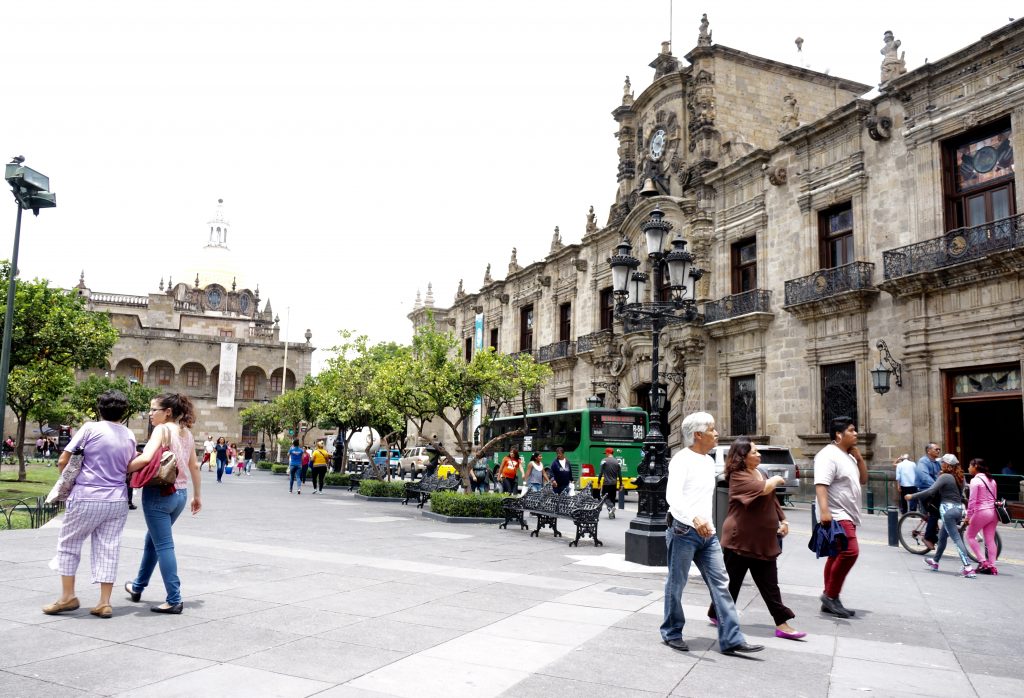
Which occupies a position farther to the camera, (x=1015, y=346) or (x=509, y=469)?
(x=509, y=469)

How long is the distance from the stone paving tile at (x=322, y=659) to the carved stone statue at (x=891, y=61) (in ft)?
64.4

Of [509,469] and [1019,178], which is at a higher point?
[1019,178]

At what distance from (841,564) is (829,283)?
15.0 m

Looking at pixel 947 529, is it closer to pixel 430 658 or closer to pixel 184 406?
pixel 430 658

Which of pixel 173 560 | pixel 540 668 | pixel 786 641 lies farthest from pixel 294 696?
pixel 786 641

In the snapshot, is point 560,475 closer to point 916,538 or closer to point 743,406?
point 916,538

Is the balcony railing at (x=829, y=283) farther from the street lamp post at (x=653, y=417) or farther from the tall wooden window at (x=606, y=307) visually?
the tall wooden window at (x=606, y=307)

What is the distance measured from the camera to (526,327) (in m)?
38.3

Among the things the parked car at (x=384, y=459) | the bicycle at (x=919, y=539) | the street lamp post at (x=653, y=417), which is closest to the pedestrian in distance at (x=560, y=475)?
the street lamp post at (x=653, y=417)

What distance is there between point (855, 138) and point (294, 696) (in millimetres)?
20418

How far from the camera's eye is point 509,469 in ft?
62.5

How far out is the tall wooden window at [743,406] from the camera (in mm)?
22828

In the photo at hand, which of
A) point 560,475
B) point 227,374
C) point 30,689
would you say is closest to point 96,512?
point 30,689

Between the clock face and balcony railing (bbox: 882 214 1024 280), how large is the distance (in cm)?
1134
